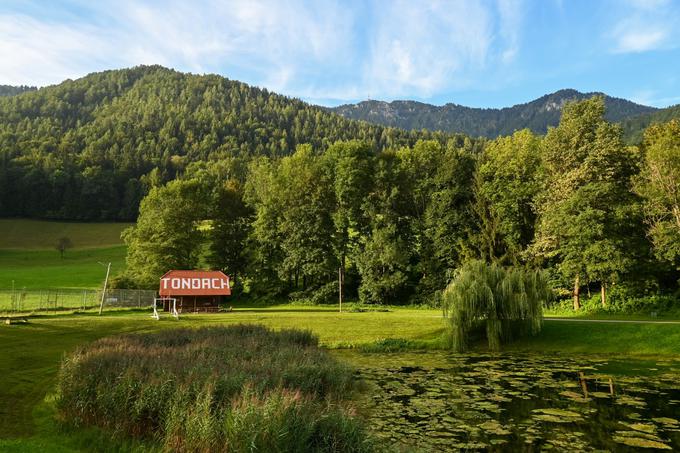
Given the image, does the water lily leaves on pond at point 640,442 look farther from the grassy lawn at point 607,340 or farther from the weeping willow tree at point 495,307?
the grassy lawn at point 607,340

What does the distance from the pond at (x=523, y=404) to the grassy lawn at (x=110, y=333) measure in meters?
4.42

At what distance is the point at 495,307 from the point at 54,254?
328 ft

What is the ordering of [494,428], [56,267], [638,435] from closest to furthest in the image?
1. [638,435]
2. [494,428]
3. [56,267]

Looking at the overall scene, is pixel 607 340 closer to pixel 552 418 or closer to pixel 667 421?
pixel 667 421

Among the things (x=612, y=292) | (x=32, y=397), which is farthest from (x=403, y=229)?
(x=32, y=397)

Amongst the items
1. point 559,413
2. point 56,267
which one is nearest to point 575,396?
point 559,413

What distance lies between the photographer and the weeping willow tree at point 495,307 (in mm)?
32094

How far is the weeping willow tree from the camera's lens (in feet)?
105

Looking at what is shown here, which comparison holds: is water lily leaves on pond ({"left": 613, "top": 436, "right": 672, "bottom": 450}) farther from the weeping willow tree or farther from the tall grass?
the weeping willow tree

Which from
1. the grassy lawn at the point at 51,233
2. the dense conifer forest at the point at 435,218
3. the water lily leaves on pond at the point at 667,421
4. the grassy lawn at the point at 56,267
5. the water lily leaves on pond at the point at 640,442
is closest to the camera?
the water lily leaves on pond at the point at 640,442

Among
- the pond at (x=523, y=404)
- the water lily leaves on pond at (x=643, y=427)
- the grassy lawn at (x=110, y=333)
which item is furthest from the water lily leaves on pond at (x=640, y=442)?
the grassy lawn at (x=110, y=333)

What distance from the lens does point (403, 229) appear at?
64.9 meters

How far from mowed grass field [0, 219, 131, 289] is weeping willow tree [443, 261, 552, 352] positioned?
61.9 metres

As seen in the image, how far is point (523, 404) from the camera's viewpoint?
1719cm
